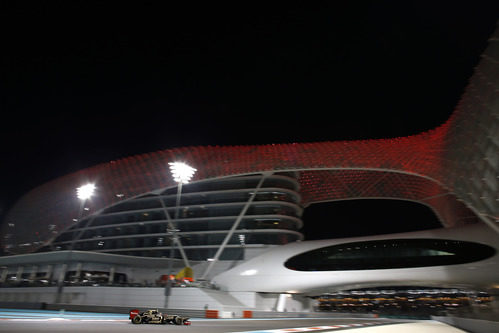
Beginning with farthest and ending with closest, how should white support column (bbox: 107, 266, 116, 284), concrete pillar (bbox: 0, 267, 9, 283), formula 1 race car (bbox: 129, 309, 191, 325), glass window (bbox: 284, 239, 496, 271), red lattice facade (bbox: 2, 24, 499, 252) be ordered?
concrete pillar (bbox: 0, 267, 9, 283), white support column (bbox: 107, 266, 116, 284), glass window (bbox: 284, 239, 496, 271), red lattice facade (bbox: 2, 24, 499, 252), formula 1 race car (bbox: 129, 309, 191, 325)

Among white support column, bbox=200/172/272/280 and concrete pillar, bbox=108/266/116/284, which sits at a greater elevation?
white support column, bbox=200/172/272/280

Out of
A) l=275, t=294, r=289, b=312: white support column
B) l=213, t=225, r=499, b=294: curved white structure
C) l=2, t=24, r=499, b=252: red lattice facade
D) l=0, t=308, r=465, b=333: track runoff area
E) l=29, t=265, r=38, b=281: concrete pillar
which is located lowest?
l=0, t=308, r=465, b=333: track runoff area

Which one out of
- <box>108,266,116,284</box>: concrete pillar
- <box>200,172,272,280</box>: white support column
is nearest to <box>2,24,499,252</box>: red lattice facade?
<box>200,172,272,280</box>: white support column

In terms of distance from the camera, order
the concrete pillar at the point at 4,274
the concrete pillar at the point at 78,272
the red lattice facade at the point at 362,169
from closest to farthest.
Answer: the red lattice facade at the point at 362,169 → the concrete pillar at the point at 78,272 → the concrete pillar at the point at 4,274

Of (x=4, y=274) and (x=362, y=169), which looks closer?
(x=362, y=169)

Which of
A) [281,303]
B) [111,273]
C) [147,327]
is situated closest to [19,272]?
[111,273]

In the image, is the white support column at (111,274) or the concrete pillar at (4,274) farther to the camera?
the concrete pillar at (4,274)

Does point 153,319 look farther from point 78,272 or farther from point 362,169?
point 78,272

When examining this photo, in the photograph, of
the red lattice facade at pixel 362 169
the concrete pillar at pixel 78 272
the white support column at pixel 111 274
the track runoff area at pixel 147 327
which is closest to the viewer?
the track runoff area at pixel 147 327

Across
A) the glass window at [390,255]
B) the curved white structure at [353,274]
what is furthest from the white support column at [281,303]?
the glass window at [390,255]

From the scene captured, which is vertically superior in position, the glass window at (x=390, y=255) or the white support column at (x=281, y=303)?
the glass window at (x=390, y=255)

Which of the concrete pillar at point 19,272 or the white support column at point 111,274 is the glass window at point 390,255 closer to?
the white support column at point 111,274

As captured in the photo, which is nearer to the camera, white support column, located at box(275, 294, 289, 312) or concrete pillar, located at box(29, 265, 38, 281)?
white support column, located at box(275, 294, 289, 312)

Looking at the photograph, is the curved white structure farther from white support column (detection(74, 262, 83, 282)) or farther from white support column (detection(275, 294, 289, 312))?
white support column (detection(74, 262, 83, 282))
